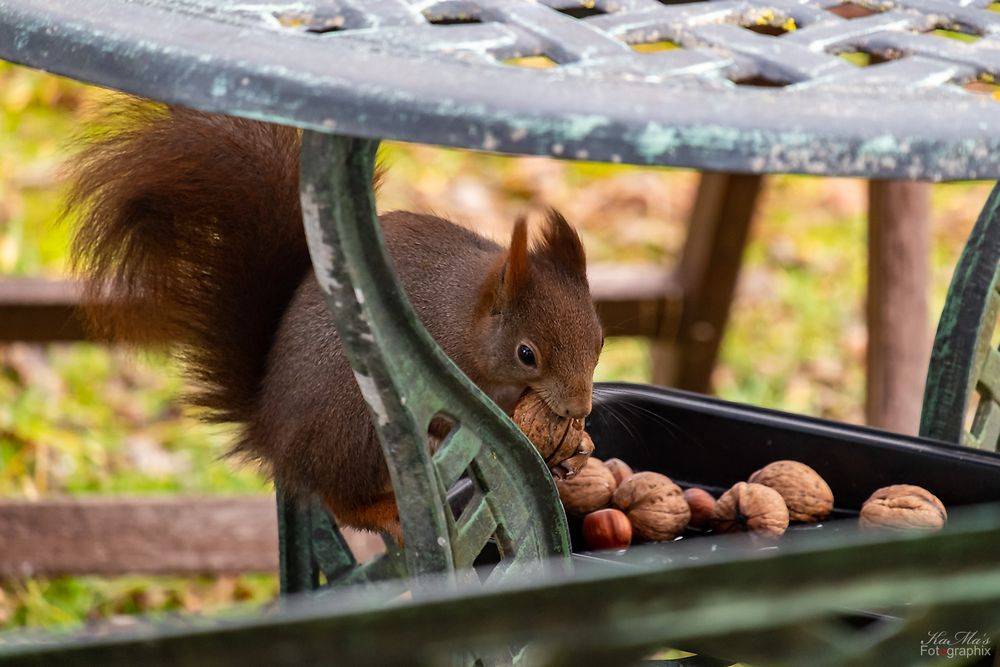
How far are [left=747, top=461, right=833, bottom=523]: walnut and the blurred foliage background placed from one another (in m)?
1.00

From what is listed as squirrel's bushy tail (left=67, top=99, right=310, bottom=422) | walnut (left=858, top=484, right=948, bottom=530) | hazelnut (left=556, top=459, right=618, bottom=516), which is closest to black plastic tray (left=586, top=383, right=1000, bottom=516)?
walnut (left=858, top=484, right=948, bottom=530)

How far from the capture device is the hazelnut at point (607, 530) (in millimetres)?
1321

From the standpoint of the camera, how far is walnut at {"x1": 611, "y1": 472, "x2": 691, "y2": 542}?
1.35 metres

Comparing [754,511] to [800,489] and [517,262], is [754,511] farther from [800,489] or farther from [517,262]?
[517,262]

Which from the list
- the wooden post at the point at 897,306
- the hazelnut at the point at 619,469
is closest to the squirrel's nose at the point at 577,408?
the hazelnut at the point at 619,469

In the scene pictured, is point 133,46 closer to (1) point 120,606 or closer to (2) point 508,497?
(2) point 508,497

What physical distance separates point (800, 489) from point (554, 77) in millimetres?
697

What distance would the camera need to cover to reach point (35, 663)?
0.63 m

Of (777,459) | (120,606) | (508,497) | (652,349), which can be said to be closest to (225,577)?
(120,606)

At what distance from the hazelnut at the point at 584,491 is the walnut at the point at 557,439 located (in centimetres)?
1

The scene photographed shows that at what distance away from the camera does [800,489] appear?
→ 1360 mm

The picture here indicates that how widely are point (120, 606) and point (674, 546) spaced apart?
1.31m

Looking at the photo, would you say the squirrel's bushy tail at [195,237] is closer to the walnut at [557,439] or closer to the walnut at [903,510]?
the walnut at [557,439]

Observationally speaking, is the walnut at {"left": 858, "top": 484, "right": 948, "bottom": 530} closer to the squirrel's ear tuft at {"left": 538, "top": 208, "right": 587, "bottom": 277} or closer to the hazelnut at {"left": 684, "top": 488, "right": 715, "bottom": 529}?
the hazelnut at {"left": 684, "top": 488, "right": 715, "bottom": 529}
